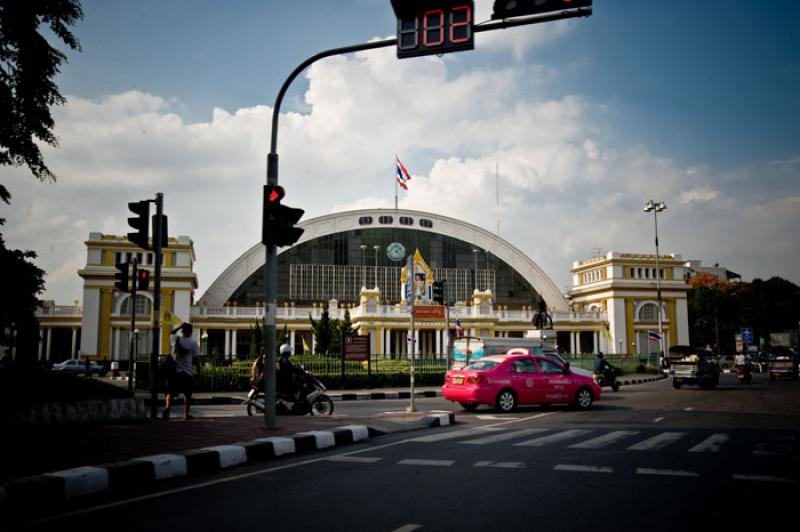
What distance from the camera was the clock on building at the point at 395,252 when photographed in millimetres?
74113

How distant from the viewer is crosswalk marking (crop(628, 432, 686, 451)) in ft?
30.4

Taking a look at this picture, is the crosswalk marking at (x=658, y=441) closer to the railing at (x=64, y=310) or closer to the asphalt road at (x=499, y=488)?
the asphalt road at (x=499, y=488)

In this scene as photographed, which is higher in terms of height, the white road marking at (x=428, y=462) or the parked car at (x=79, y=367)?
the white road marking at (x=428, y=462)

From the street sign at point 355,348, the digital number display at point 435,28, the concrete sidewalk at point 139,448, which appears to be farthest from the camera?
the street sign at point 355,348

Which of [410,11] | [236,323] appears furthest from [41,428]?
[236,323]

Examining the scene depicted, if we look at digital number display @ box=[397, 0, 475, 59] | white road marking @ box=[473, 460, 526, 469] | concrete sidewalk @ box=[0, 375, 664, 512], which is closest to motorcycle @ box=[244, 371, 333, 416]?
concrete sidewalk @ box=[0, 375, 664, 512]

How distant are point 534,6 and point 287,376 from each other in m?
9.79

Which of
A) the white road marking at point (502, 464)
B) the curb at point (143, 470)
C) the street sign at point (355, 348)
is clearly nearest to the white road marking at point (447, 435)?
the curb at point (143, 470)

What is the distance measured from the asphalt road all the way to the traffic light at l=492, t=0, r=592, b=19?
5836mm

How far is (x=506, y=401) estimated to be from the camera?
17.0m

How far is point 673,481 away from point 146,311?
6139 centimetres

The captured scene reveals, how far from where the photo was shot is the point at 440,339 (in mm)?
65000

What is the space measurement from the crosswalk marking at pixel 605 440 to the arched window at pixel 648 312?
68356mm

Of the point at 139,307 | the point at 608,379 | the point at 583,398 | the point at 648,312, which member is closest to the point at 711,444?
the point at 583,398
